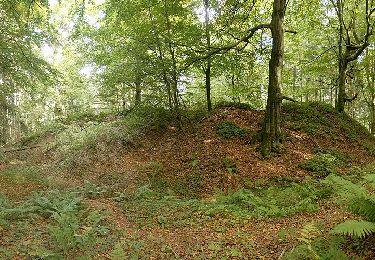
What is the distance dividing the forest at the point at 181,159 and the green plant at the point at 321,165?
52 mm

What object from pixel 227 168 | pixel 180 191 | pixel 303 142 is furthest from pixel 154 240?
pixel 303 142

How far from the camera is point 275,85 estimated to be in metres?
11.4

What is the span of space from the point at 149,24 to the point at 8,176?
786cm

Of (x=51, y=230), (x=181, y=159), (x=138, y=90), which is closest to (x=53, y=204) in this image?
(x=51, y=230)

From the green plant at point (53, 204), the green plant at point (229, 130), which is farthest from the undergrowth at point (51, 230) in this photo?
the green plant at point (229, 130)

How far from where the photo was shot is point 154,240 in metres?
6.53

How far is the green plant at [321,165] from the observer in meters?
10.2

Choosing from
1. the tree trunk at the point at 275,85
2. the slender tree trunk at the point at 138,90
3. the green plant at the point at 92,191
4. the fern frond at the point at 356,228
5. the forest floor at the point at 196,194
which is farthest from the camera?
the slender tree trunk at the point at 138,90

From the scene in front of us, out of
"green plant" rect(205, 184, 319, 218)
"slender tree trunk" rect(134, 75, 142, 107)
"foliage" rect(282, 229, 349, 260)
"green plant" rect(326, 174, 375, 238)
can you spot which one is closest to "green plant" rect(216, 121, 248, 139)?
"slender tree trunk" rect(134, 75, 142, 107)

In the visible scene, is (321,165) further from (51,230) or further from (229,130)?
(51,230)

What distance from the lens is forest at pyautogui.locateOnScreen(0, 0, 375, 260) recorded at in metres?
5.93

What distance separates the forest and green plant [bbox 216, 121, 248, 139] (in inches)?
2.4

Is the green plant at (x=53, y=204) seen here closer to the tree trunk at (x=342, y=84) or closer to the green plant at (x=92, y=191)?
the green plant at (x=92, y=191)

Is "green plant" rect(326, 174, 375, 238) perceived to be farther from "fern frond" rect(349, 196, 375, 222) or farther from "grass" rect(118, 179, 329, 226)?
"grass" rect(118, 179, 329, 226)
